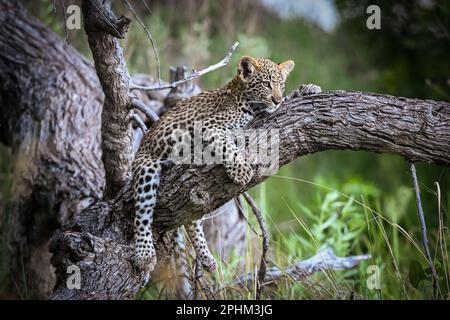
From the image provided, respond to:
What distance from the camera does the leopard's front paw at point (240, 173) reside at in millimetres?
4887

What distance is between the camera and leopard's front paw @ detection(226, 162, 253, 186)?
4.89 meters

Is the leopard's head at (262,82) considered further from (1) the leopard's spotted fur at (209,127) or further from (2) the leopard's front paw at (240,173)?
(2) the leopard's front paw at (240,173)

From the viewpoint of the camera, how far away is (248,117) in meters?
5.43

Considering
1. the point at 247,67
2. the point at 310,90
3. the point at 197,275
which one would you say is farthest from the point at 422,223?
the point at 197,275

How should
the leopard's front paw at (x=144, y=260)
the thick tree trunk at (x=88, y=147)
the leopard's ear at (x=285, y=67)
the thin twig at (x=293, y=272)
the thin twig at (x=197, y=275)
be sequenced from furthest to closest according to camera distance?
the thin twig at (x=293, y=272) < the thin twig at (x=197, y=275) < the leopard's ear at (x=285, y=67) < the leopard's front paw at (x=144, y=260) < the thick tree trunk at (x=88, y=147)

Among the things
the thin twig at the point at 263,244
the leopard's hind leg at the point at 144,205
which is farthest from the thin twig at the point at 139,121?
the thin twig at the point at 263,244

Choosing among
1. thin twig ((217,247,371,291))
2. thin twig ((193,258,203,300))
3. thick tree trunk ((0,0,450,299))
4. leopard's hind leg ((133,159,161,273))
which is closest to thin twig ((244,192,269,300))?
thin twig ((217,247,371,291))

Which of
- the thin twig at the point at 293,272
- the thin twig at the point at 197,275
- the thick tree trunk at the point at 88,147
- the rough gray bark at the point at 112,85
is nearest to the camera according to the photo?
the thick tree trunk at the point at 88,147

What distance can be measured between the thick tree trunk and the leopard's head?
223mm

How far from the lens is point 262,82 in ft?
17.9

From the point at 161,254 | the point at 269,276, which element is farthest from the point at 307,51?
the point at 161,254

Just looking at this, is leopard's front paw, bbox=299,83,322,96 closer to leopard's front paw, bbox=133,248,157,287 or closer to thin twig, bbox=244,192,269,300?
thin twig, bbox=244,192,269,300

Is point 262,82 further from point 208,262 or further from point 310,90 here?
point 208,262
